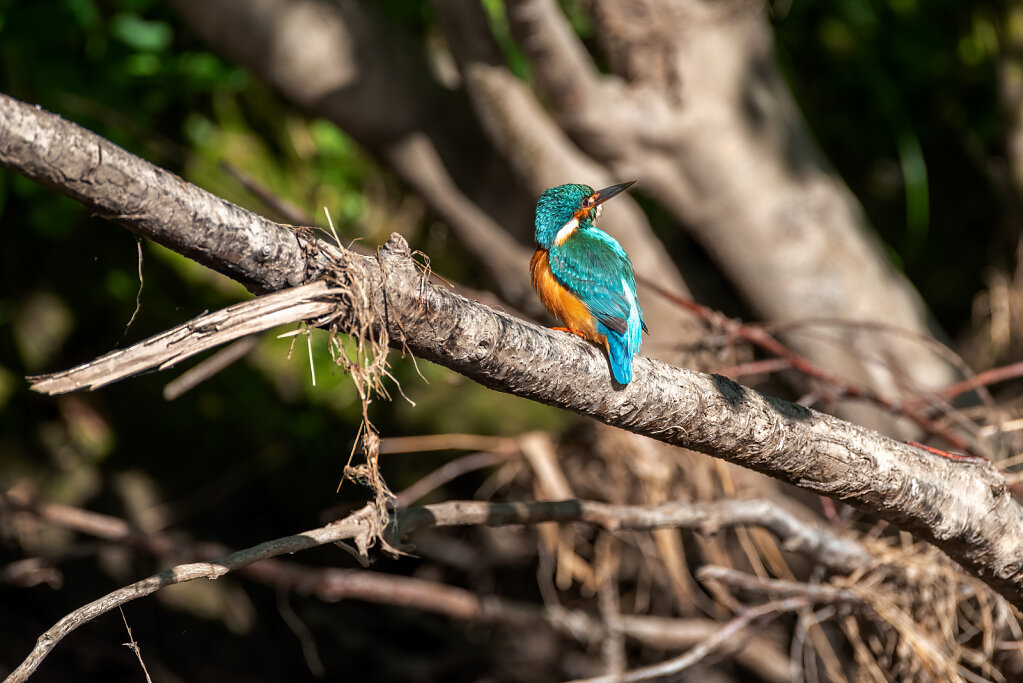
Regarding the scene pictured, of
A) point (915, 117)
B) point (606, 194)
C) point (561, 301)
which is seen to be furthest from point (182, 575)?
point (915, 117)

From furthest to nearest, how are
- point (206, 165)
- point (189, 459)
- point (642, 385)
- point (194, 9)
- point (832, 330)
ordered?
point (189, 459) → point (206, 165) → point (832, 330) → point (194, 9) → point (642, 385)

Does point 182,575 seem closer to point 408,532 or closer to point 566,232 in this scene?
point 408,532

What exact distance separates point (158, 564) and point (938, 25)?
16.0 feet

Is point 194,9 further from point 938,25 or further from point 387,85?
point 938,25

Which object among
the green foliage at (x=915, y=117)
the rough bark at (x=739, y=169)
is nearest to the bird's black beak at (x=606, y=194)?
the rough bark at (x=739, y=169)

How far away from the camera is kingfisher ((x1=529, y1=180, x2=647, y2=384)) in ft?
7.37

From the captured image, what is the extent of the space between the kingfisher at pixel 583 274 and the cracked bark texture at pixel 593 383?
0.21 meters

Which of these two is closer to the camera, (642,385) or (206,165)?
(642,385)

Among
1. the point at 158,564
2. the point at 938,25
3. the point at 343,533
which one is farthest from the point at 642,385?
the point at 938,25

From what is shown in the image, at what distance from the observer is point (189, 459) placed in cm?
455

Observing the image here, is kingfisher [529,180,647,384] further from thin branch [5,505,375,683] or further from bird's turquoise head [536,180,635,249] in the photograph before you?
thin branch [5,505,375,683]

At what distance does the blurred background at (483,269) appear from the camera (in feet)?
11.5

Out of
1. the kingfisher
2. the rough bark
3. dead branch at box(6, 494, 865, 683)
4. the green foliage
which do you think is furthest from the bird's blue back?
the green foliage

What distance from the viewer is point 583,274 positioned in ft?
8.16
